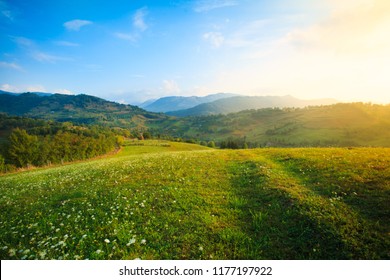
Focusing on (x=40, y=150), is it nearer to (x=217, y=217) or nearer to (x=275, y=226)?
(x=217, y=217)

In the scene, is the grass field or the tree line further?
the tree line

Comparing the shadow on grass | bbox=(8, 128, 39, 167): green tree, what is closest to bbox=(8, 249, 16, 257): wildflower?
the shadow on grass

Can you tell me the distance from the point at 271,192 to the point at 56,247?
10708 mm

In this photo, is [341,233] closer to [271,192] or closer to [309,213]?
[309,213]

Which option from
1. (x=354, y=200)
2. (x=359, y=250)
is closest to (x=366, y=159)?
(x=354, y=200)

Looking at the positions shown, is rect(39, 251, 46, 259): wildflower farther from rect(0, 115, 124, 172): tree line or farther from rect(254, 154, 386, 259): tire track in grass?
rect(0, 115, 124, 172): tree line

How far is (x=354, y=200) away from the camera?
945 centimetres

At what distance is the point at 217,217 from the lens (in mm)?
9359

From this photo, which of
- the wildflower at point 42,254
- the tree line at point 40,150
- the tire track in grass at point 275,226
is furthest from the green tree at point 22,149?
the tire track in grass at point 275,226

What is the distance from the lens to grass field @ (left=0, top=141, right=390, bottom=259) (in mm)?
7152

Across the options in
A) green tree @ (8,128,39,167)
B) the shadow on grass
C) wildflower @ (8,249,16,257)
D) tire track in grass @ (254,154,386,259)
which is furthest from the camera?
green tree @ (8,128,39,167)

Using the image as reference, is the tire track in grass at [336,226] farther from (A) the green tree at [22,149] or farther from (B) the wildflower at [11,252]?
(A) the green tree at [22,149]

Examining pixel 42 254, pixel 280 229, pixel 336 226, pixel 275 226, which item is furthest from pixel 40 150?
pixel 336 226
